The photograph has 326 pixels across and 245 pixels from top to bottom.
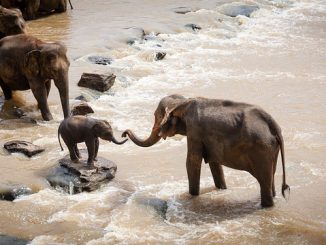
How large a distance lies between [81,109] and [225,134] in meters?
4.02

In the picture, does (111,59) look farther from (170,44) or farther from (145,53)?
(170,44)

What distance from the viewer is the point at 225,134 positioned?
20.1 feet

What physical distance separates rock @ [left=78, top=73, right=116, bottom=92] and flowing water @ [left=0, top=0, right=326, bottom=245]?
17 centimetres

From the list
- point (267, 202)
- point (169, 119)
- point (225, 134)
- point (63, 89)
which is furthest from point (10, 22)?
point (267, 202)

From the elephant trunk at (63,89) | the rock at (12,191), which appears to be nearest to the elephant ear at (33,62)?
the elephant trunk at (63,89)

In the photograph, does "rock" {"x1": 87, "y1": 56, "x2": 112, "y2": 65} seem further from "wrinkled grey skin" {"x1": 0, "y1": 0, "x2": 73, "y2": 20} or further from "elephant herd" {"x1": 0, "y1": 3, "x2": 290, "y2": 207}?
"elephant herd" {"x1": 0, "y1": 3, "x2": 290, "y2": 207}

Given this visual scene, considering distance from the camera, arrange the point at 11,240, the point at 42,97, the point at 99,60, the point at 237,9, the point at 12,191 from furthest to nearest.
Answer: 1. the point at 237,9
2. the point at 99,60
3. the point at 42,97
4. the point at 12,191
5. the point at 11,240

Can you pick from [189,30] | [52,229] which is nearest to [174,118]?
[52,229]

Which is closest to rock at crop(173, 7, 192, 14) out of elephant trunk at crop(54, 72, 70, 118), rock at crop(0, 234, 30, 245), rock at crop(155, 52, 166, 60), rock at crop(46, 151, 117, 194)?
rock at crop(155, 52, 166, 60)

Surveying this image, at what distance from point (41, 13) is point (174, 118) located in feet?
43.3

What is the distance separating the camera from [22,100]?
10203 mm

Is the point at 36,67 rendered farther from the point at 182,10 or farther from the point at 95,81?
the point at 182,10

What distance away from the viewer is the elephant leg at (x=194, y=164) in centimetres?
634

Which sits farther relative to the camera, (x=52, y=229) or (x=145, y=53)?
(x=145, y=53)
